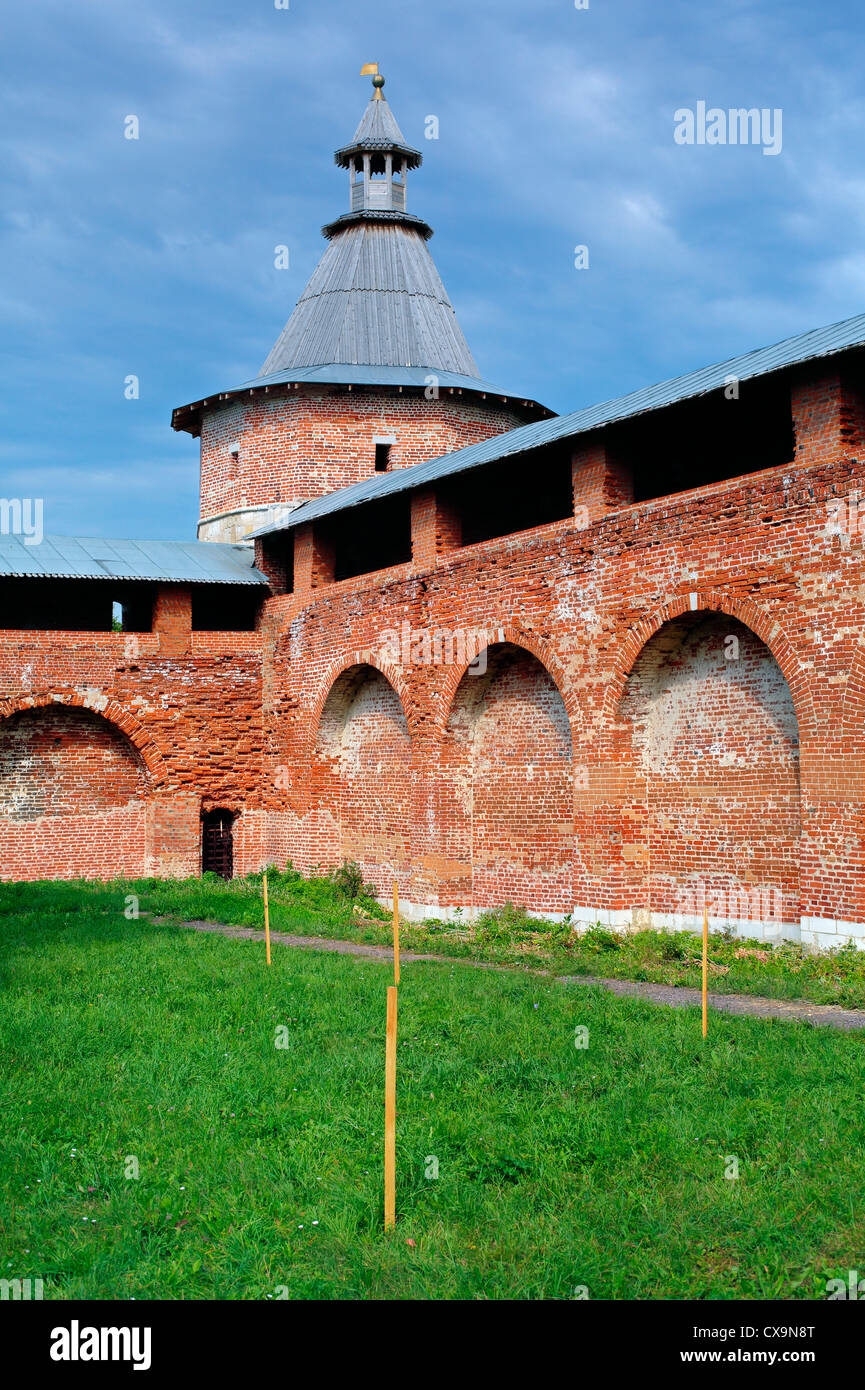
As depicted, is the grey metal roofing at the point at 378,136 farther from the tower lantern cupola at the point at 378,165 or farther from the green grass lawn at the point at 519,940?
the green grass lawn at the point at 519,940

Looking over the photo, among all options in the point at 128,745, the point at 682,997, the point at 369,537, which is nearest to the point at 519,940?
the point at 682,997

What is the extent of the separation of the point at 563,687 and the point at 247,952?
15.2 ft

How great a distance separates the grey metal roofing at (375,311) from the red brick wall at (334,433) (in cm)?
147

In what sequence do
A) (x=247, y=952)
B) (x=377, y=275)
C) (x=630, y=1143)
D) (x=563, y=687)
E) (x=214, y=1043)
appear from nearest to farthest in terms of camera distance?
(x=630, y=1143), (x=214, y=1043), (x=247, y=952), (x=563, y=687), (x=377, y=275)

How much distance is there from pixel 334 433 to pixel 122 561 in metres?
4.81

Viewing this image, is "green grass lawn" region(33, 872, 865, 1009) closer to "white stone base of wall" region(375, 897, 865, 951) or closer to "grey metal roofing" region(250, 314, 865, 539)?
"white stone base of wall" region(375, 897, 865, 951)

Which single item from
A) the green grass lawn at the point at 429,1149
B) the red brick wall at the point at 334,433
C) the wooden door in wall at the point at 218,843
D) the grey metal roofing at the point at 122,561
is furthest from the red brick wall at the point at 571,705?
the green grass lawn at the point at 429,1149

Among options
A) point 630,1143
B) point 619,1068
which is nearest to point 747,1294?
point 630,1143

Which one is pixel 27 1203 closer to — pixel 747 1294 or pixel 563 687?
pixel 747 1294

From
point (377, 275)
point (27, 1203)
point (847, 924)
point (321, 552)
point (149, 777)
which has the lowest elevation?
point (27, 1203)

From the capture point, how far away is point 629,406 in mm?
12625

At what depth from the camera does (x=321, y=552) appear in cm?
1842

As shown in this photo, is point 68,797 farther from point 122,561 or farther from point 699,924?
point 699,924

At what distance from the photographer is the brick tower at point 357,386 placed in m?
21.1
